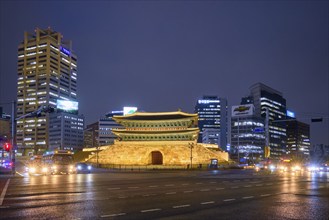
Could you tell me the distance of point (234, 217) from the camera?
39.0 ft

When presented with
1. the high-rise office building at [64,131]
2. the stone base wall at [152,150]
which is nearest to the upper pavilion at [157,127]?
the stone base wall at [152,150]

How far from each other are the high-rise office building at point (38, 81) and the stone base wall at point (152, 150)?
335 feet

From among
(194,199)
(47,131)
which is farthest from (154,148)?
(47,131)

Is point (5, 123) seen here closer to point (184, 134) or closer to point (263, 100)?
point (184, 134)

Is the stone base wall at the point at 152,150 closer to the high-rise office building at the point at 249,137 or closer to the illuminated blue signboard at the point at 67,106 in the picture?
the illuminated blue signboard at the point at 67,106

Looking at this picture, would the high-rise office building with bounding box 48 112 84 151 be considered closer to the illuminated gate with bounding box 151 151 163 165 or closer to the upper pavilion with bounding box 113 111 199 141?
the upper pavilion with bounding box 113 111 199 141

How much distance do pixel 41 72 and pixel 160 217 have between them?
7428 inches

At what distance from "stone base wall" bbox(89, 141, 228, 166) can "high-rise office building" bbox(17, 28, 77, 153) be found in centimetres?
10222

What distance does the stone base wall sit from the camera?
81750 mm

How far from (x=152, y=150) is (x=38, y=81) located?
122m

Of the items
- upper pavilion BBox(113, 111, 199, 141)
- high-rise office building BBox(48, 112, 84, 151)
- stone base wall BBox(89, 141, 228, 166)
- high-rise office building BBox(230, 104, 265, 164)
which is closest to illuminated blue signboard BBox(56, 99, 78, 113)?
upper pavilion BBox(113, 111, 199, 141)

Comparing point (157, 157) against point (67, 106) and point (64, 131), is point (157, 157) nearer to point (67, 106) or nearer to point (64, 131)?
point (67, 106)

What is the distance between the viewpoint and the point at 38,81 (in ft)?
614

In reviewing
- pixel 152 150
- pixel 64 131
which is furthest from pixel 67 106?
pixel 64 131
